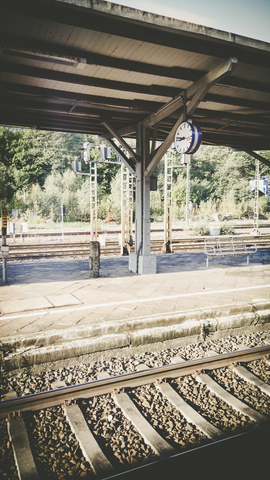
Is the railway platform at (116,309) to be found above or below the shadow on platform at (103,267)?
below

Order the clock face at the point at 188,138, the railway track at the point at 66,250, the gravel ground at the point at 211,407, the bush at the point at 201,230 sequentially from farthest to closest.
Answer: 1. the bush at the point at 201,230
2. the railway track at the point at 66,250
3. the clock face at the point at 188,138
4. the gravel ground at the point at 211,407

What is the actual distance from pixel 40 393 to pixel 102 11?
4.38 m

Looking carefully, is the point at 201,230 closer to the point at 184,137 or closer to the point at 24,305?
the point at 184,137

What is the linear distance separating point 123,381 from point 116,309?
5.52 feet

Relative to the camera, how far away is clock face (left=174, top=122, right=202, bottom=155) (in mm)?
5539

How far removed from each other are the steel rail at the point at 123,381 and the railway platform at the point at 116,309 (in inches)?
27.9

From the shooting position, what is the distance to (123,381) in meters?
3.32

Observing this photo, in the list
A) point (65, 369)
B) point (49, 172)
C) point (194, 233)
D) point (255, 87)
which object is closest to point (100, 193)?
point (49, 172)

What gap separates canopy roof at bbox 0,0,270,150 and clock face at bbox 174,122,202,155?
2.79ft

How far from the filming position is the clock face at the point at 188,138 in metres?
5.54

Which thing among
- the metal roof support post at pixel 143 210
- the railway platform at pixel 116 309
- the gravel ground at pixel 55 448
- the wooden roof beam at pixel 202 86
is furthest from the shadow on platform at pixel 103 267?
the gravel ground at pixel 55 448

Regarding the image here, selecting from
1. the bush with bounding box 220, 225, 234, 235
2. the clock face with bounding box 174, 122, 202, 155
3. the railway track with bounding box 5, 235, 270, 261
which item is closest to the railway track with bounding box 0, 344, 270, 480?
the clock face with bounding box 174, 122, 202, 155

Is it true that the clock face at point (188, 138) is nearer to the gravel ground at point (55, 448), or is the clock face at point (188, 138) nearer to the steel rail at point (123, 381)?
the steel rail at point (123, 381)

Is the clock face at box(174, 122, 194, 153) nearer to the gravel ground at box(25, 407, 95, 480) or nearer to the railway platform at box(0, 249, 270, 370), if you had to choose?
the railway platform at box(0, 249, 270, 370)
